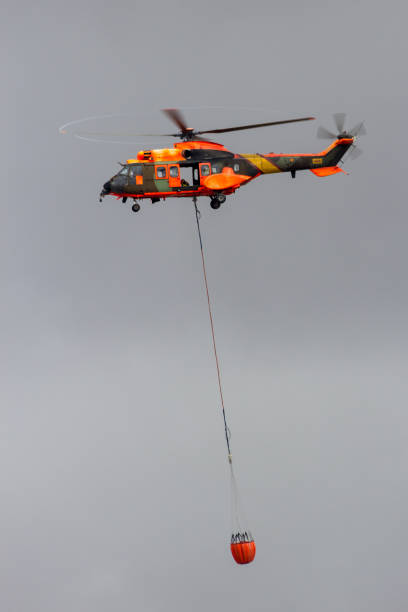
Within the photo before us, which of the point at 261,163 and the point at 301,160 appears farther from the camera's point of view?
the point at 301,160

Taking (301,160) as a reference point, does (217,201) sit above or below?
below

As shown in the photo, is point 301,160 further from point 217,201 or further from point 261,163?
point 217,201

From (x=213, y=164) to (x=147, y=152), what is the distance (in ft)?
6.74

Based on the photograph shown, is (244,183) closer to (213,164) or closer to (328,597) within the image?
(213,164)

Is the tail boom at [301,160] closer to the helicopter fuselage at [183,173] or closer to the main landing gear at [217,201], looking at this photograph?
the helicopter fuselage at [183,173]

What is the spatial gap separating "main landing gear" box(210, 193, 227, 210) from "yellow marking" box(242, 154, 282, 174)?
152 cm

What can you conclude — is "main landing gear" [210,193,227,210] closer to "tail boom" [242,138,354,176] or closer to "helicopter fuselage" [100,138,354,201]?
"helicopter fuselage" [100,138,354,201]

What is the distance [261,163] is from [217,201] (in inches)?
75.9

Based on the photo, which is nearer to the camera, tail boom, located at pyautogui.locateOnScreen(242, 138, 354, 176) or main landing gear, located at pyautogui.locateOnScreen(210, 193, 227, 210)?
main landing gear, located at pyautogui.locateOnScreen(210, 193, 227, 210)

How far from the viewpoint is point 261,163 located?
118 ft

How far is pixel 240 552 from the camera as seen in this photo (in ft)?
123

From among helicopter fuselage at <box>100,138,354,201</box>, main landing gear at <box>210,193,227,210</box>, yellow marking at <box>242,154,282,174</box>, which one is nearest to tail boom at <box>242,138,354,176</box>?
yellow marking at <box>242,154,282,174</box>

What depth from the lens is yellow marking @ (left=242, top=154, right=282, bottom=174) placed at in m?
35.9

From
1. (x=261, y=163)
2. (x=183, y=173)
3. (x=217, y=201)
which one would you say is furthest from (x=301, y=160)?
(x=183, y=173)
